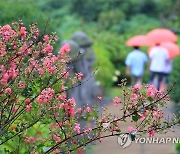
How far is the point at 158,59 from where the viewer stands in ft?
41.4

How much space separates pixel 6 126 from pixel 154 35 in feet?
38.3

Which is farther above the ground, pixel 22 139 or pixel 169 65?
pixel 169 65

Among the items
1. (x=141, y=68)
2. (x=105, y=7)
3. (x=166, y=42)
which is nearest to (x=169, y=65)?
(x=141, y=68)

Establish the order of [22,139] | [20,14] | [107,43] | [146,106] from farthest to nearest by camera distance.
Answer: [107,43] < [20,14] < [22,139] < [146,106]

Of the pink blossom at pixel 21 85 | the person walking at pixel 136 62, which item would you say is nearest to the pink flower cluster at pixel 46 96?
the pink blossom at pixel 21 85

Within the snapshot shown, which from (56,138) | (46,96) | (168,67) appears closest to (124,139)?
(56,138)

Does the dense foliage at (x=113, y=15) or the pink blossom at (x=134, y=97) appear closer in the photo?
the pink blossom at (x=134, y=97)

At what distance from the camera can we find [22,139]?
3537 millimetres

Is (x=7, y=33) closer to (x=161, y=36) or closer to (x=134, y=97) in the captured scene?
(x=134, y=97)

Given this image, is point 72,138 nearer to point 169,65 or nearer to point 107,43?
point 169,65

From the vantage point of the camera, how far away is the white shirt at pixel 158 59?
41.1ft

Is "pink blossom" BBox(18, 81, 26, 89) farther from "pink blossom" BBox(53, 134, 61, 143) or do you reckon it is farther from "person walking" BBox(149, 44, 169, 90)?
"person walking" BBox(149, 44, 169, 90)

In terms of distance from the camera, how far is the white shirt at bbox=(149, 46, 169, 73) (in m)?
12.5

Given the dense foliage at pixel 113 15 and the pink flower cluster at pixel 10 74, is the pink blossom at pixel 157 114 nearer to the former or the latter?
the pink flower cluster at pixel 10 74
